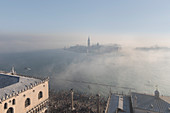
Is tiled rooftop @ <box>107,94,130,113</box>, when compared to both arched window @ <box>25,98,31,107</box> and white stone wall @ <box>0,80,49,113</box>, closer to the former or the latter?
white stone wall @ <box>0,80,49,113</box>

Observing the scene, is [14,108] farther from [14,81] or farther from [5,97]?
[14,81]

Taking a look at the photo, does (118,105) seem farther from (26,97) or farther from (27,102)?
(26,97)

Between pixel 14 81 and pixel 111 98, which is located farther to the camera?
pixel 111 98

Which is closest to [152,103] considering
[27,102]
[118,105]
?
[118,105]

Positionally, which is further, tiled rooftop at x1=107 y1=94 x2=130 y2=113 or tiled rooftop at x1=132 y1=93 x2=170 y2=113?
tiled rooftop at x1=107 y1=94 x2=130 y2=113

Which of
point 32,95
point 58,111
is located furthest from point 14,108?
point 58,111

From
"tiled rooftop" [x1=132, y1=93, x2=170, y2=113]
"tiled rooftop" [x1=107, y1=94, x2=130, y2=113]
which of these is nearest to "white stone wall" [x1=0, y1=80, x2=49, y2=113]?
"tiled rooftop" [x1=107, y1=94, x2=130, y2=113]

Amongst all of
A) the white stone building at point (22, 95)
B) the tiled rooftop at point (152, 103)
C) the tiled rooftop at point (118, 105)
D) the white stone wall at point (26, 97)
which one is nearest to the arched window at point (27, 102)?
the white stone building at point (22, 95)

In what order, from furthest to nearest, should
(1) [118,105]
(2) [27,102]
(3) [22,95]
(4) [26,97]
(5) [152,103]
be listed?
(1) [118,105]
(2) [27,102]
(4) [26,97]
(5) [152,103]
(3) [22,95]
